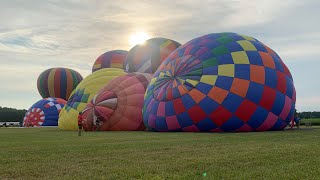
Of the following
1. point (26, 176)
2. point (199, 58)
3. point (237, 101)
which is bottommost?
point (26, 176)

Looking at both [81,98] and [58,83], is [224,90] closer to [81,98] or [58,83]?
[81,98]

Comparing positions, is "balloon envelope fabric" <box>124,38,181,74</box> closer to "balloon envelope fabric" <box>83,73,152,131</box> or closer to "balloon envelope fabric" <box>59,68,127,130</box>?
"balloon envelope fabric" <box>59,68,127,130</box>

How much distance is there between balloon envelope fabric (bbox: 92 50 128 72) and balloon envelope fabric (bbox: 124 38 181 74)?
10026 millimetres

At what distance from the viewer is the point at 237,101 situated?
1505 centimetres

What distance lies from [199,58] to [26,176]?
39.7 ft

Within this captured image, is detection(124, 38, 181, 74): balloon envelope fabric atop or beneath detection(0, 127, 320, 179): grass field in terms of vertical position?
atop

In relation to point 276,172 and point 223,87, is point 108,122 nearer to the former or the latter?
point 223,87

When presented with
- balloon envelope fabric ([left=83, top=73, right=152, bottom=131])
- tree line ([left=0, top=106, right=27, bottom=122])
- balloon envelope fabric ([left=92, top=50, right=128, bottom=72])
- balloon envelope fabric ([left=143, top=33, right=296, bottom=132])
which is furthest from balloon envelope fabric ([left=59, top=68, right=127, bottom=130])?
tree line ([left=0, top=106, right=27, bottom=122])

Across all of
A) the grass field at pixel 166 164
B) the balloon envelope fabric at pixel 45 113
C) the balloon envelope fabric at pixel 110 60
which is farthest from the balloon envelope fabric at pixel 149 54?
the grass field at pixel 166 164

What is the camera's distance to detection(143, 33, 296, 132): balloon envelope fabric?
15148 mm

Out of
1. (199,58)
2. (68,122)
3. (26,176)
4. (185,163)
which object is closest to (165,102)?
(199,58)

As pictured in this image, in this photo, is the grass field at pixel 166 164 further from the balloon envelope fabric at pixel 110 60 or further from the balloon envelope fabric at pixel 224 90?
the balloon envelope fabric at pixel 110 60

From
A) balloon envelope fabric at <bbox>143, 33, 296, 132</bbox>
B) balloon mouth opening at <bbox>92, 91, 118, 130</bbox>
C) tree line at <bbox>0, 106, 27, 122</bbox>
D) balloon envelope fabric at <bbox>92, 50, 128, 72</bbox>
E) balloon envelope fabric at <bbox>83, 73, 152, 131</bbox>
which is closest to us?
balloon envelope fabric at <bbox>143, 33, 296, 132</bbox>

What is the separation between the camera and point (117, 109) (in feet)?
64.0
